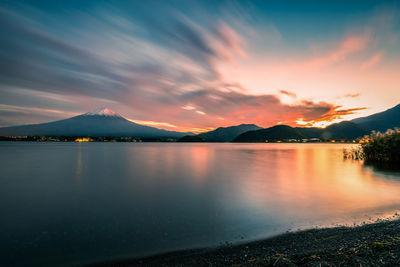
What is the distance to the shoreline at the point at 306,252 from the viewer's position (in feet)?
15.6

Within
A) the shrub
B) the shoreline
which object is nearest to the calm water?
the shoreline

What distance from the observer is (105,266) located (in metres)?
6.23

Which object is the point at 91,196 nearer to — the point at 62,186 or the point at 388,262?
the point at 62,186

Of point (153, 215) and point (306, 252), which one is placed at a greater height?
point (306, 252)

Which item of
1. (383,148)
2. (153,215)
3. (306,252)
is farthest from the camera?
(383,148)

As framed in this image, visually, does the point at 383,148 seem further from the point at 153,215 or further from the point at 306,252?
the point at 153,215

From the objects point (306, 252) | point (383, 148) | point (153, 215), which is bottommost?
point (153, 215)

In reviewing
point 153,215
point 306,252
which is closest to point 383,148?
point 306,252

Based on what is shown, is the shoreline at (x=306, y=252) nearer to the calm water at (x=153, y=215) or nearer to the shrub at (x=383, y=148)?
the calm water at (x=153, y=215)

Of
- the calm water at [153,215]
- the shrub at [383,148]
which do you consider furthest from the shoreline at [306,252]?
the shrub at [383,148]

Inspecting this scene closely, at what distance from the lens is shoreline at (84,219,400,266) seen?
15.6 feet

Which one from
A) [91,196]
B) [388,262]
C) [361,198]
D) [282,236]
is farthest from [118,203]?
[361,198]

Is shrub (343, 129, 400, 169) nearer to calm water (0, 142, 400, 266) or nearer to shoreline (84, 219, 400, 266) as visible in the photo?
calm water (0, 142, 400, 266)

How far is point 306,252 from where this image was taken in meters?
5.68
